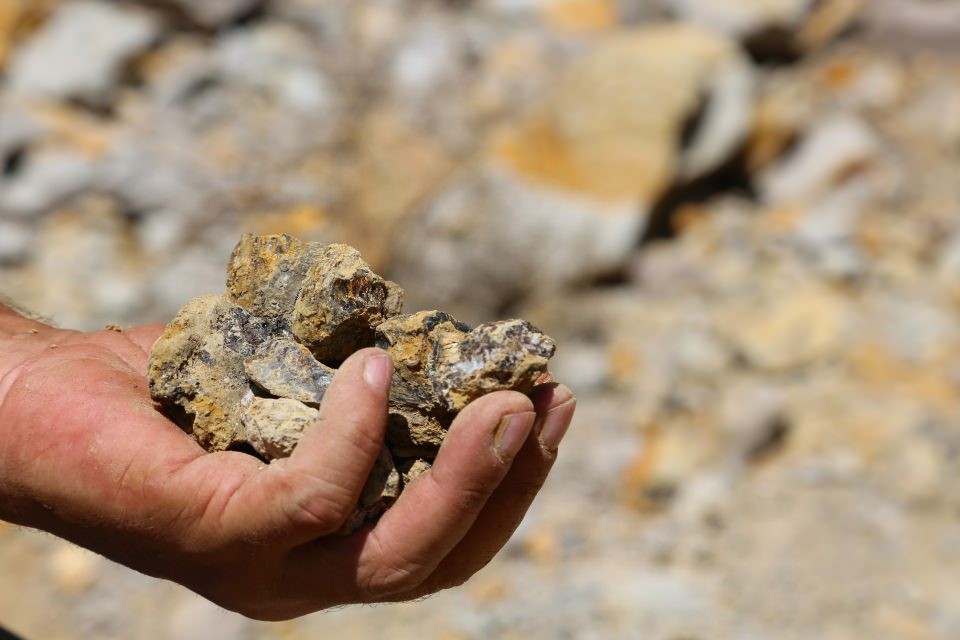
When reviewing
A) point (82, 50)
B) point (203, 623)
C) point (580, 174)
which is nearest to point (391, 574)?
point (203, 623)

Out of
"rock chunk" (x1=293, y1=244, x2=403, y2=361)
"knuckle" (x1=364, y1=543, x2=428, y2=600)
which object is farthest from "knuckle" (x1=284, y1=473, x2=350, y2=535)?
"rock chunk" (x1=293, y1=244, x2=403, y2=361)

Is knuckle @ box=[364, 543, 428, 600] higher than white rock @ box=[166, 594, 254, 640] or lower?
higher

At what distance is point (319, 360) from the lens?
174 cm

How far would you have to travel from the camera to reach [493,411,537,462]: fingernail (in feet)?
4.73

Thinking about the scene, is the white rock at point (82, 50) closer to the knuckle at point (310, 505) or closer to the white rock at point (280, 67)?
the white rock at point (280, 67)

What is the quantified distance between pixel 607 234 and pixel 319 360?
9.30 ft

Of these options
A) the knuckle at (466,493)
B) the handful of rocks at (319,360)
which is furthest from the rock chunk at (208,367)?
the knuckle at (466,493)

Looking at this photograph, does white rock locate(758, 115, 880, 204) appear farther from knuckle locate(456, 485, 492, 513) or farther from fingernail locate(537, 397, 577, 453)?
knuckle locate(456, 485, 492, 513)

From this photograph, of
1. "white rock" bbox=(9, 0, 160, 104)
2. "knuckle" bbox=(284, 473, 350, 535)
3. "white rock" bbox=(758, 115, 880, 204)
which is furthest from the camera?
"white rock" bbox=(9, 0, 160, 104)

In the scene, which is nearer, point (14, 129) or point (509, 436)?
point (509, 436)

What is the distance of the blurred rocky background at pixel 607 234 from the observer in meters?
3.43

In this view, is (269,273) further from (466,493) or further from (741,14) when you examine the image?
(741,14)

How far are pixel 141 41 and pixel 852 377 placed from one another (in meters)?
3.78

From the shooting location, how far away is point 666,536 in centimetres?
356
